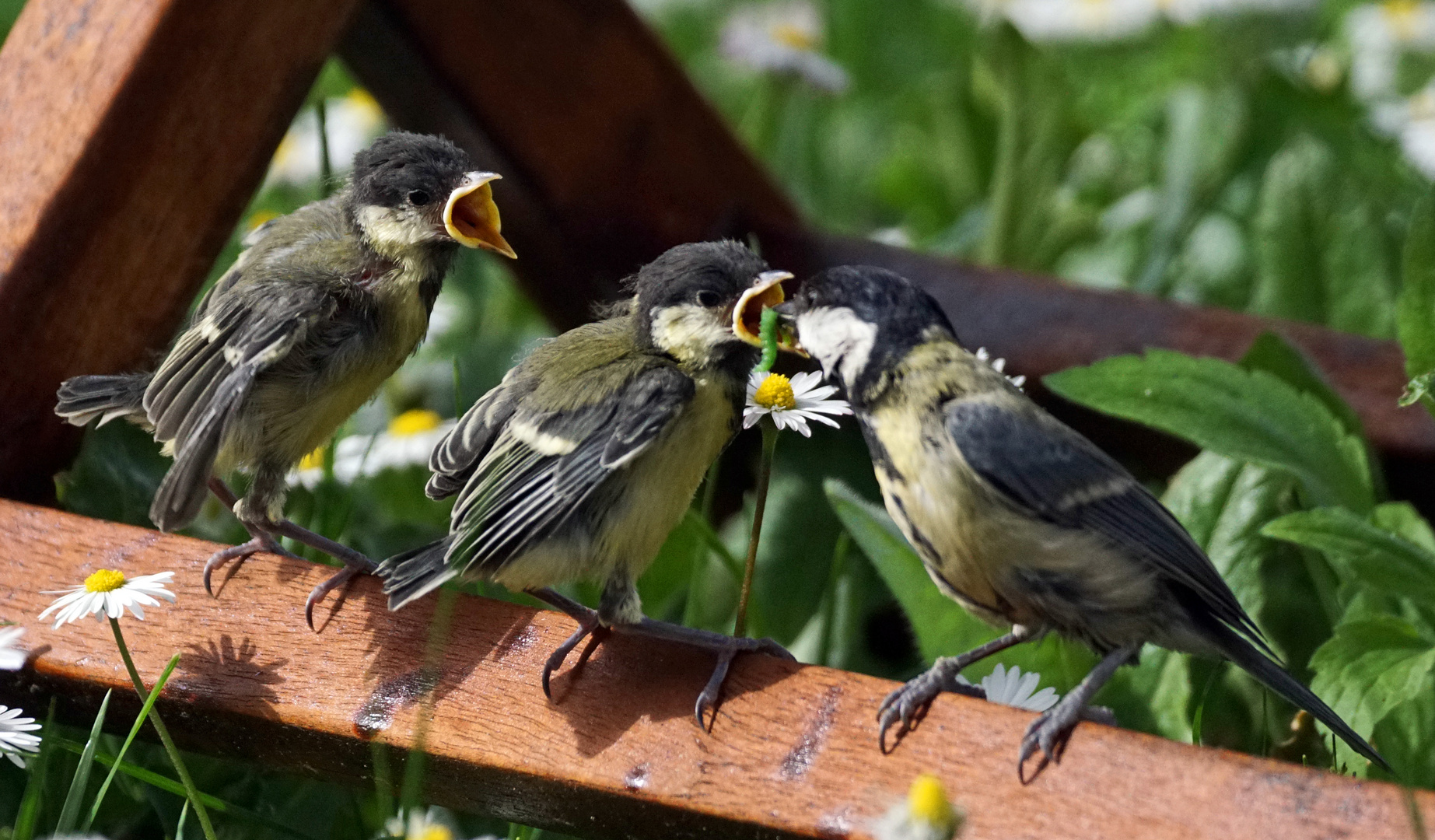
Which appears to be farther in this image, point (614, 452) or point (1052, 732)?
point (614, 452)

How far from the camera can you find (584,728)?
1346mm

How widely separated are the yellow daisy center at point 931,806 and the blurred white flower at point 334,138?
108 inches

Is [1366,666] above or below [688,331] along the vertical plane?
below

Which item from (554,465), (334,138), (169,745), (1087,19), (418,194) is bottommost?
(169,745)

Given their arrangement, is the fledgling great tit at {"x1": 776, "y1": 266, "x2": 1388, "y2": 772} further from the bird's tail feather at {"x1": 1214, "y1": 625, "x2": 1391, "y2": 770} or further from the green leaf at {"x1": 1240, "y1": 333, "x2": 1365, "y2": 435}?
the green leaf at {"x1": 1240, "y1": 333, "x2": 1365, "y2": 435}

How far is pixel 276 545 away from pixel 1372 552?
129 cm

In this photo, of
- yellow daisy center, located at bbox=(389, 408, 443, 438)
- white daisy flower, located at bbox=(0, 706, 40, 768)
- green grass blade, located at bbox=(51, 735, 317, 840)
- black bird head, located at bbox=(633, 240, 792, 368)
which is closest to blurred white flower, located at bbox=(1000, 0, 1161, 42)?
yellow daisy center, located at bbox=(389, 408, 443, 438)

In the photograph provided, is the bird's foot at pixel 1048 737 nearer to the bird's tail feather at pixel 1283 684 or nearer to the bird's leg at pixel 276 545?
the bird's tail feather at pixel 1283 684

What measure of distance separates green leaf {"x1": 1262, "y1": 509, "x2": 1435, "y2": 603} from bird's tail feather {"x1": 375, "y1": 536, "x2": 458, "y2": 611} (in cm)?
96

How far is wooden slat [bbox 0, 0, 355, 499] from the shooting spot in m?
1.81

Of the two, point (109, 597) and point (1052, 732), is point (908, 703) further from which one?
point (109, 597)

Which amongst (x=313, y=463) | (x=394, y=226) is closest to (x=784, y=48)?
(x=313, y=463)

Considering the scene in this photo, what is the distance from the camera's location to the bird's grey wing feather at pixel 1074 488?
135cm

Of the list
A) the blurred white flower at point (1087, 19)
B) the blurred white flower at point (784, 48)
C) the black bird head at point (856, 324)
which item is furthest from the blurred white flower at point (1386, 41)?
the black bird head at point (856, 324)
